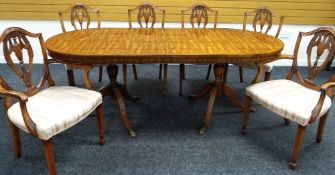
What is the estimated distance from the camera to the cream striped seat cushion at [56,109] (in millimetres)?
1464

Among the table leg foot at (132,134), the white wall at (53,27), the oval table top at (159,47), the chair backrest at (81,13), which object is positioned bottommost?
the table leg foot at (132,134)

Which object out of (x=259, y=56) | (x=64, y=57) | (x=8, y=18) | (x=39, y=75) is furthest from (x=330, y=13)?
(x=8, y=18)

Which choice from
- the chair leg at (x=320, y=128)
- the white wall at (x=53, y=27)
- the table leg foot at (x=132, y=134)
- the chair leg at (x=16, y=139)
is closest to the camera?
the chair leg at (x=16, y=139)

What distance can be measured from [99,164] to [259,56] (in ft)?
4.24

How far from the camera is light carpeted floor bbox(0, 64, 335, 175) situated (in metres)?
1.77

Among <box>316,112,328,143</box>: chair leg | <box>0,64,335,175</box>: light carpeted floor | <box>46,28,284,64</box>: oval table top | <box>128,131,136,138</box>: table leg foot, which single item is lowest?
<box>0,64,335,175</box>: light carpeted floor

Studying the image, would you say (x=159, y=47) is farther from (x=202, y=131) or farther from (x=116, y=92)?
(x=202, y=131)

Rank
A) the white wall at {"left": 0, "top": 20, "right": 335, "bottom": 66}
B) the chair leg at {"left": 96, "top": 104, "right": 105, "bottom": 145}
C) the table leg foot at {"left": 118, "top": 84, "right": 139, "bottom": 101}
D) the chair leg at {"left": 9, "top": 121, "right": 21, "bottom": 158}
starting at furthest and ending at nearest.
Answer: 1. the white wall at {"left": 0, "top": 20, "right": 335, "bottom": 66}
2. the table leg foot at {"left": 118, "top": 84, "right": 139, "bottom": 101}
3. the chair leg at {"left": 96, "top": 104, "right": 105, "bottom": 145}
4. the chair leg at {"left": 9, "top": 121, "right": 21, "bottom": 158}

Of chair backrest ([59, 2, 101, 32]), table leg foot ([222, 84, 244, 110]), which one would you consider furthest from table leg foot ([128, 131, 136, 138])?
chair backrest ([59, 2, 101, 32])

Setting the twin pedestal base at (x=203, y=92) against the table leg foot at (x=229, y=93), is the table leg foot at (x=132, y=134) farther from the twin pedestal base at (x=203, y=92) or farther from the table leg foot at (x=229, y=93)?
the table leg foot at (x=229, y=93)

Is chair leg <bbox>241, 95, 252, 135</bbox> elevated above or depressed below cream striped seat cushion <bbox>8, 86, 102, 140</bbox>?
below

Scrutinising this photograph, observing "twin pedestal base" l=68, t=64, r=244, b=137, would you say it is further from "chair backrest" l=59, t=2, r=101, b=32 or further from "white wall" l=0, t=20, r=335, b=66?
"white wall" l=0, t=20, r=335, b=66

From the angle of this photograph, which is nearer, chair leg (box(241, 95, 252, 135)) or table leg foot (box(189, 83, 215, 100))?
chair leg (box(241, 95, 252, 135))

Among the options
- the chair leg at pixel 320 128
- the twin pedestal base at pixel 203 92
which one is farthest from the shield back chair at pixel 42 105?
the chair leg at pixel 320 128
